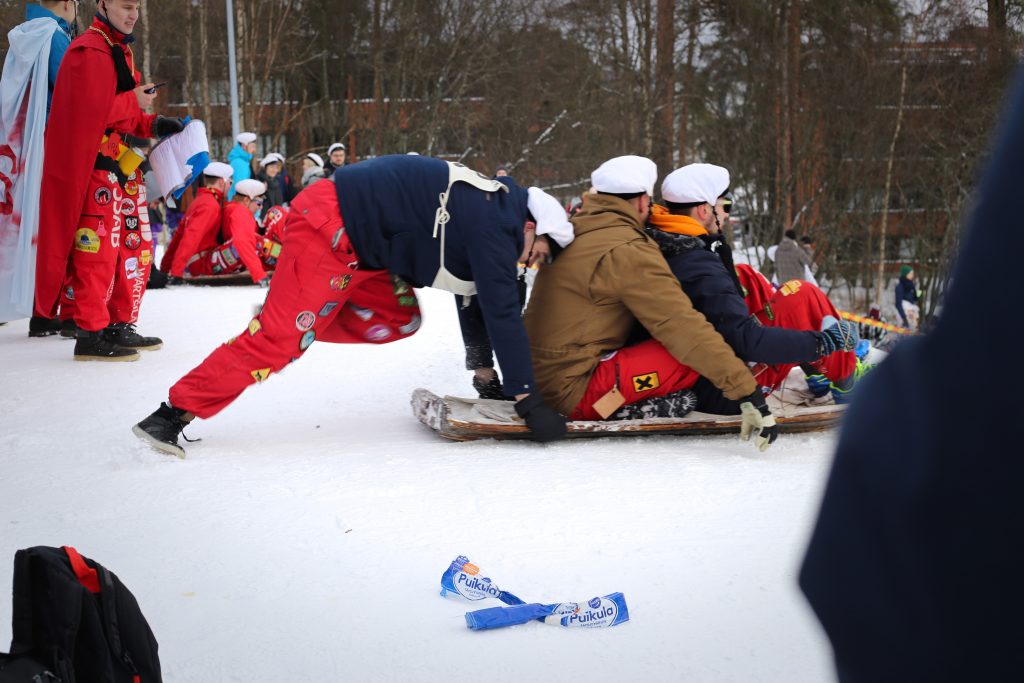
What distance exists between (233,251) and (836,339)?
7553mm

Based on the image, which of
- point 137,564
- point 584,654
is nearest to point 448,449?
point 137,564

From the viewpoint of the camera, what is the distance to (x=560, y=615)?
2244 mm

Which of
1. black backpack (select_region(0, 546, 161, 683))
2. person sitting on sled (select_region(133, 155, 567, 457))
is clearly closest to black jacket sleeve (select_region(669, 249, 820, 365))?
person sitting on sled (select_region(133, 155, 567, 457))

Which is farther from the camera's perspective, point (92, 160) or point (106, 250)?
point (106, 250)

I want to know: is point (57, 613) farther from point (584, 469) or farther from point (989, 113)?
point (989, 113)

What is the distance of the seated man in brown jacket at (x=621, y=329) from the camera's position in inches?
144

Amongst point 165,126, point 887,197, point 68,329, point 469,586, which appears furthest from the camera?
point 887,197

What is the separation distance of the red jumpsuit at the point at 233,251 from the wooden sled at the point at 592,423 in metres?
6.46

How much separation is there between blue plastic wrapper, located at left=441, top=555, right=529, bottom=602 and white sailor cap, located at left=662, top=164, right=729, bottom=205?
218 centimetres

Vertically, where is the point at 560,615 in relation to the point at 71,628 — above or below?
below

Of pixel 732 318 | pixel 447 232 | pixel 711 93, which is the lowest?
pixel 732 318

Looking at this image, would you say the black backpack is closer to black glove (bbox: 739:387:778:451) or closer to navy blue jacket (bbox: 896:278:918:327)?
black glove (bbox: 739:387:778:451)

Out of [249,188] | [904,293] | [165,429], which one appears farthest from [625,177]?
[904,293]

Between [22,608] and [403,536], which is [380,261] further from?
[22,608]
